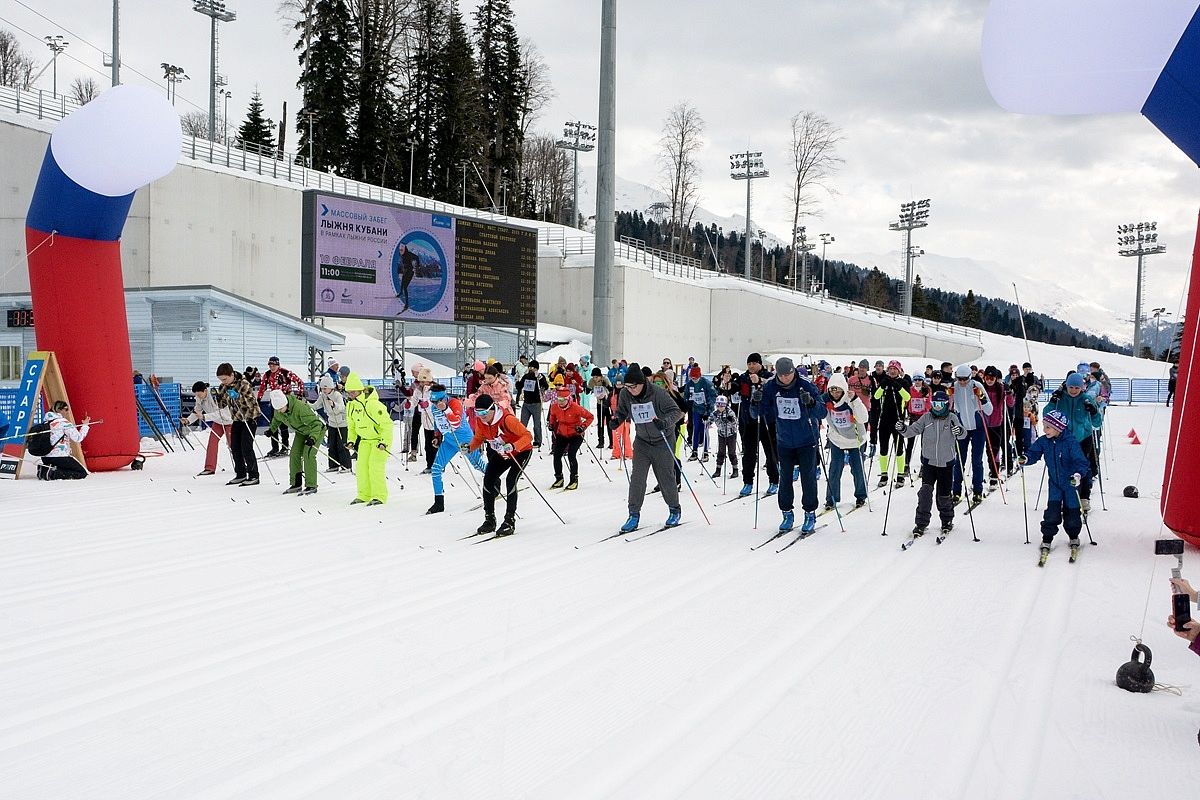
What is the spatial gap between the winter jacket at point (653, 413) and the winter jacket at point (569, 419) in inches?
97.4

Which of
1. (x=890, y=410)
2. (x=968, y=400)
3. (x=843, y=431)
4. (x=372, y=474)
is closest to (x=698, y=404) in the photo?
(x=890, y=410)

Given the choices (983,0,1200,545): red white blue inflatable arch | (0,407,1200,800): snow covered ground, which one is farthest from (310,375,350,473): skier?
(983,0,1200,545): red white blue inflatable arch

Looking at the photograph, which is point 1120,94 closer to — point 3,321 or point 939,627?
point 939,627

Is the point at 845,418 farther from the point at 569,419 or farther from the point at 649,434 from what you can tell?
the point at 569,419

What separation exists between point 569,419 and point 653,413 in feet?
9.88

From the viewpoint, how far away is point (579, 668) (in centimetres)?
495

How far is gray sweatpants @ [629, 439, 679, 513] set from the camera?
31.1 ft

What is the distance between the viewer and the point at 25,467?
1416 cm

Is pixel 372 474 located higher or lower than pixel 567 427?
lower

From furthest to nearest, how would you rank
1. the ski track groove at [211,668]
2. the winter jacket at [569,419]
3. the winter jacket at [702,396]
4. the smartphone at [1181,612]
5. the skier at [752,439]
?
the winter jacket at [702,396] → the winter jacket at [569,419] → the skier at [752,439] → the ski track groove at [211,668] → the smartphone at [1181,612]

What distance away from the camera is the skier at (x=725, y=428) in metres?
13.0

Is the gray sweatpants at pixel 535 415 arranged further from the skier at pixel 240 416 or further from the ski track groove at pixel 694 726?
the ski track groove at pixel 694 726

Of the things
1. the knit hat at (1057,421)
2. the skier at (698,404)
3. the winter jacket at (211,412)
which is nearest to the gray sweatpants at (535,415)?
the skier at (698,404)

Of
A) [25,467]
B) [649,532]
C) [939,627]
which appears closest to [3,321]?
[25,467]
